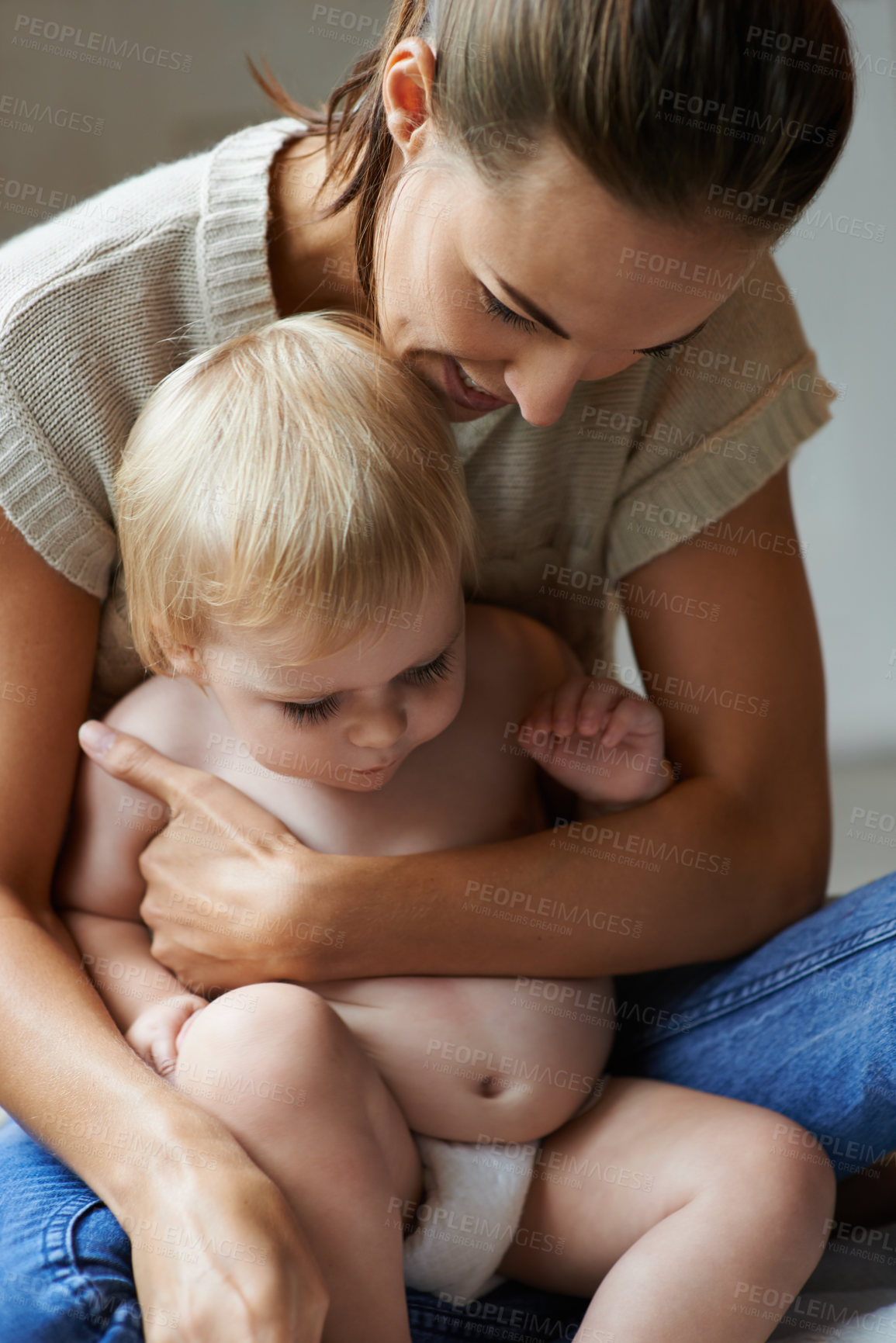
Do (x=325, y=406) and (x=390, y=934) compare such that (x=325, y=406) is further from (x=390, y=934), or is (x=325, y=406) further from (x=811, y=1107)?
(x=811, y=1107)

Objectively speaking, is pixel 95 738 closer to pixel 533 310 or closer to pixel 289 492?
pixel 289 492

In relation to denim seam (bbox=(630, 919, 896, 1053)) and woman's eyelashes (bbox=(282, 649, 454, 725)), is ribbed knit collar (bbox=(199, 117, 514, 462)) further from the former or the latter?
denim seam (bbox=(630, 919, 896, 1053))

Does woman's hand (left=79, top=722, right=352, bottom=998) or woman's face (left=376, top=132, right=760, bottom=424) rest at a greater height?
woman's face (left=376, top=132, right=760, bottom=424)

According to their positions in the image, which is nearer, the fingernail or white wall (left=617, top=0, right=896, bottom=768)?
the fingernail

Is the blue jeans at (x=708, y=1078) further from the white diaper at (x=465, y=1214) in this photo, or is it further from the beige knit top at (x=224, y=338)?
the beige knit top at (x=224, y=338)

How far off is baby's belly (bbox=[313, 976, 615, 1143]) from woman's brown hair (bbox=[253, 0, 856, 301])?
54cm

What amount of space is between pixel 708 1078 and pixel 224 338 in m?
0.68

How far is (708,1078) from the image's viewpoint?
91cm

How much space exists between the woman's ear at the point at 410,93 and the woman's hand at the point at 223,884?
1.53 feet

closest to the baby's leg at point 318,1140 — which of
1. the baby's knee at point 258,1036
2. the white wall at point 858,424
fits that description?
the baby's knee at point 258,1036

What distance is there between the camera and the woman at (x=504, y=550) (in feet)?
2.11

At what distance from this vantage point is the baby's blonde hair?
724mm

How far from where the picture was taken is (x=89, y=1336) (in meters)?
0.66

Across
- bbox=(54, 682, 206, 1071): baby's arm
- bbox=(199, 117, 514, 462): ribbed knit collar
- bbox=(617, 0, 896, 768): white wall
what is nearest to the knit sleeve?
bbox=(199, 117, 514, 462): ribbed knit collar
